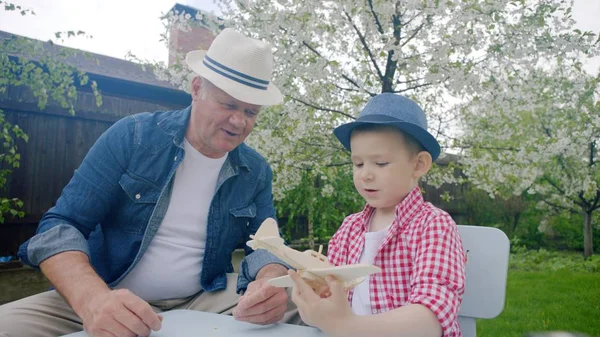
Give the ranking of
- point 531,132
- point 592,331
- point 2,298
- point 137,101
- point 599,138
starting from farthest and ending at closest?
point 531,132
point 599,138
point 137,101
point 2,298
point 592,331

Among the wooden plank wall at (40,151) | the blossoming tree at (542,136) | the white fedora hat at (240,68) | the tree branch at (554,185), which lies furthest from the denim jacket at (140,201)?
the tree branch at (554,185)

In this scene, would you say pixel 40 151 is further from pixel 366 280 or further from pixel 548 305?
pixel 548 305

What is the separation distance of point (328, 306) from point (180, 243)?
3.84ft

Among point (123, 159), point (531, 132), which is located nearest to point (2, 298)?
point (123, 159)

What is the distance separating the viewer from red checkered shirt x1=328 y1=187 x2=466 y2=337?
4.10 feet

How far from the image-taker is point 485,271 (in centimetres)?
162

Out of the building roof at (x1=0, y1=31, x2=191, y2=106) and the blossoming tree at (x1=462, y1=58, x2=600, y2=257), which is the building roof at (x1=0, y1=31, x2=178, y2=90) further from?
the blossoming tree at (x1=462, y1=58, x2=600, y2=257)

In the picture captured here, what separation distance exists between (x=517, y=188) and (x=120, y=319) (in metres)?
7.45

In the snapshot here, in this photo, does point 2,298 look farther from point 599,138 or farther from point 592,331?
point 599,138

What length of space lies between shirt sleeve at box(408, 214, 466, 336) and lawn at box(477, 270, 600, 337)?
234cm

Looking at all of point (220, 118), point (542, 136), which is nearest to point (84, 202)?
point (220, 118)

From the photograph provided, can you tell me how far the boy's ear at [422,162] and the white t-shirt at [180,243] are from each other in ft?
3.30

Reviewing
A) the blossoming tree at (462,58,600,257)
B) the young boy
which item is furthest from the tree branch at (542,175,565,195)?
the young boy

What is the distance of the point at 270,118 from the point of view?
4.32 m
